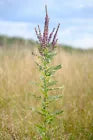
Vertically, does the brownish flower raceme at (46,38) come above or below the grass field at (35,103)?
above

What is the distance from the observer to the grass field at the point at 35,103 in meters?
4.10

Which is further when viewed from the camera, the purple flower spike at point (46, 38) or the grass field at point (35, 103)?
the grass field at point (35, 103)

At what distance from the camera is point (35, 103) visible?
19.0 feet

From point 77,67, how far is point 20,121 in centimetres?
398

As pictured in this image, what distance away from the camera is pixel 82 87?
20.8 feet

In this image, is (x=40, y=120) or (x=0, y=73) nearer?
(x=40, y=120)

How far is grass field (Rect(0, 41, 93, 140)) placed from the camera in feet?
13.5

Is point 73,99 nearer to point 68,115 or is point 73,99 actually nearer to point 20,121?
point 68,115

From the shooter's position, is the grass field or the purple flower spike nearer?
the purple flower spike

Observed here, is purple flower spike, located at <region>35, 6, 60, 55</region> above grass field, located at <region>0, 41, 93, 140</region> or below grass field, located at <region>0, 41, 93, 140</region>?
above

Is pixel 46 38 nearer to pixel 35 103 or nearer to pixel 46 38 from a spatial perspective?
pixel 46 38

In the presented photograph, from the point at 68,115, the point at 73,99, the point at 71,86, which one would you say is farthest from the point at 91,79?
the point at 68,115

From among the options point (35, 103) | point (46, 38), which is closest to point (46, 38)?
point (46, 38)

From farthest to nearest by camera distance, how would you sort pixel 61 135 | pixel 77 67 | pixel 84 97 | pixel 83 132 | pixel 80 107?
pixel 77 67 < pixel 84 97 < pixel 80 107 < pixel 83 132 < pixel 61 135
